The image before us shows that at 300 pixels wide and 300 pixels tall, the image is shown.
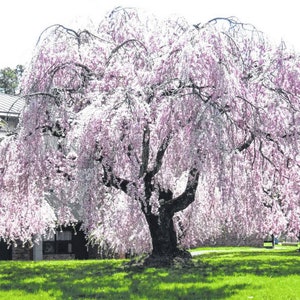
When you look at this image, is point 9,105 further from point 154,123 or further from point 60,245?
point 154,123

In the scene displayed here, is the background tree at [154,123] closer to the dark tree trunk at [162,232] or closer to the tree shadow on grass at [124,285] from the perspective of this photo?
the dark tree trunk at [162,232]

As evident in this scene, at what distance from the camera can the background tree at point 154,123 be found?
42.1 ft

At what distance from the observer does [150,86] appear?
46.3ft

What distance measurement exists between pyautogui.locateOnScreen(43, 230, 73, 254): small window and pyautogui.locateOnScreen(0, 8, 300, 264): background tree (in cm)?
1528

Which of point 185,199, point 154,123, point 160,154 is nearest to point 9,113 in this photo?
point 185,199

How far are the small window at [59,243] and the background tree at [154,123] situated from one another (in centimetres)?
1528

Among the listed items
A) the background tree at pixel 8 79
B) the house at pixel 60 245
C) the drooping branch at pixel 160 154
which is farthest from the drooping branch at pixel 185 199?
the background tree at pixel 8 79

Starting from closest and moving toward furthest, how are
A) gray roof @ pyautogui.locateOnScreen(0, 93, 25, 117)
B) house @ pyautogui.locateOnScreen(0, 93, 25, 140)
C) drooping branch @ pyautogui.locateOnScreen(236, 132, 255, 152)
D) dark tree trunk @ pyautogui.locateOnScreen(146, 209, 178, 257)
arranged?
drooping branch @ pyautogui.locateOnScreen(236, 132, 255, 152) → dark tree trunk @ pyautogui.locateOnScreen(146, 209, 178, 257) → house @ pyautogui.locateOnScreen(0, 93, 25, 140) → gray roof @ pyautogui.locateOnScreen(0, 93, 25, 117)

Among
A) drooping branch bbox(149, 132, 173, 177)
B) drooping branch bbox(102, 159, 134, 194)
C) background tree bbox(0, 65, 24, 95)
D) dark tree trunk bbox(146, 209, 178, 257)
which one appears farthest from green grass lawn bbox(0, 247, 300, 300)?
background tree bbox(0, 65, 24, 95)

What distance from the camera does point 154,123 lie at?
14016 mm

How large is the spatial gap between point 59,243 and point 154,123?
2037cm

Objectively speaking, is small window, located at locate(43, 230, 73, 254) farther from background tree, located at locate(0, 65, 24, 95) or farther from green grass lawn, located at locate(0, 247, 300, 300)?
background tree, located at locate(0, 65, 24, 95)

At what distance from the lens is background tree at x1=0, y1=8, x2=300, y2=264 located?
12.8 meters

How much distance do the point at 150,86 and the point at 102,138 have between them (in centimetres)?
221
